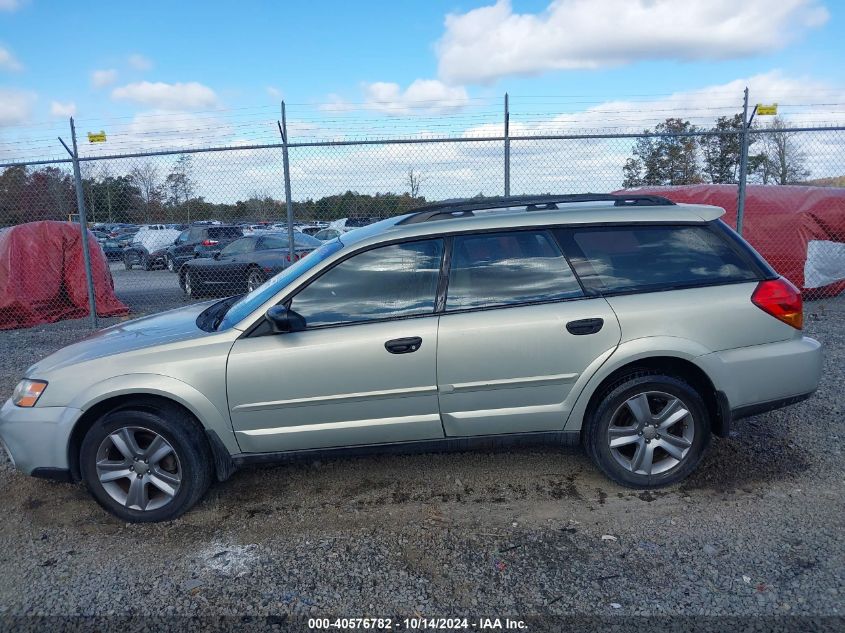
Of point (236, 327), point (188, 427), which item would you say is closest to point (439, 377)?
point (236, 327)

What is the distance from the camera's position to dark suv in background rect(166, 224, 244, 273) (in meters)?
11.1

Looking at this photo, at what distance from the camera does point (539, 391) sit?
368 centimetres

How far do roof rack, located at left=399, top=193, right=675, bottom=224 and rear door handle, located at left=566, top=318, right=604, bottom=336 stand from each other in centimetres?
80

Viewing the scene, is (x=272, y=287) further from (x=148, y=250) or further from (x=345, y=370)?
(x=148, y=250)

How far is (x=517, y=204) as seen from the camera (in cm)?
421

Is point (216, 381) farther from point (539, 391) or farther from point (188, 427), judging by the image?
point (539, 391)

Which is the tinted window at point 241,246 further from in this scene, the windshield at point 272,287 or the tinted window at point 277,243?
the windshield at point 272,287

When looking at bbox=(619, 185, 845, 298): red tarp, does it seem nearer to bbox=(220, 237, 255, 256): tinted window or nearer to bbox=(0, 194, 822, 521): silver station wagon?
bbox=(0, 194, 822, 521): silver station wagon

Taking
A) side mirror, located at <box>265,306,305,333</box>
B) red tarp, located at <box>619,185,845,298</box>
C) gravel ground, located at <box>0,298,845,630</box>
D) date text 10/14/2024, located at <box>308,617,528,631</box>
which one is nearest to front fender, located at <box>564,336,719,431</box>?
gravel ground, located at <box>0,298,845,630</box>

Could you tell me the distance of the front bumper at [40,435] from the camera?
11.6 feet

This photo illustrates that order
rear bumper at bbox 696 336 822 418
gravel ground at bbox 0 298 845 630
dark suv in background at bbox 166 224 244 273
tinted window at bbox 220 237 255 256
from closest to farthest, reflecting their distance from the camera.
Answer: gravel ground at bbox 0 298 845 630 → rear bumper at bbox 696 336 822 418 → dark suv in background at bbox 166 224 244 273 → tinted window at bbox 220 237 255 256

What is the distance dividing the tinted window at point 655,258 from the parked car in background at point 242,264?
8.51 metres

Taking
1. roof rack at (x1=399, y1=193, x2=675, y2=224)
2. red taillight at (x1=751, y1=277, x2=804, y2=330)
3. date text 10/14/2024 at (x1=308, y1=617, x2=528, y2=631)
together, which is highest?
roof rack at (x1=399, y1=193, x2=675, y2=224)

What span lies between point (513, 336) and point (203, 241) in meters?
11.8
